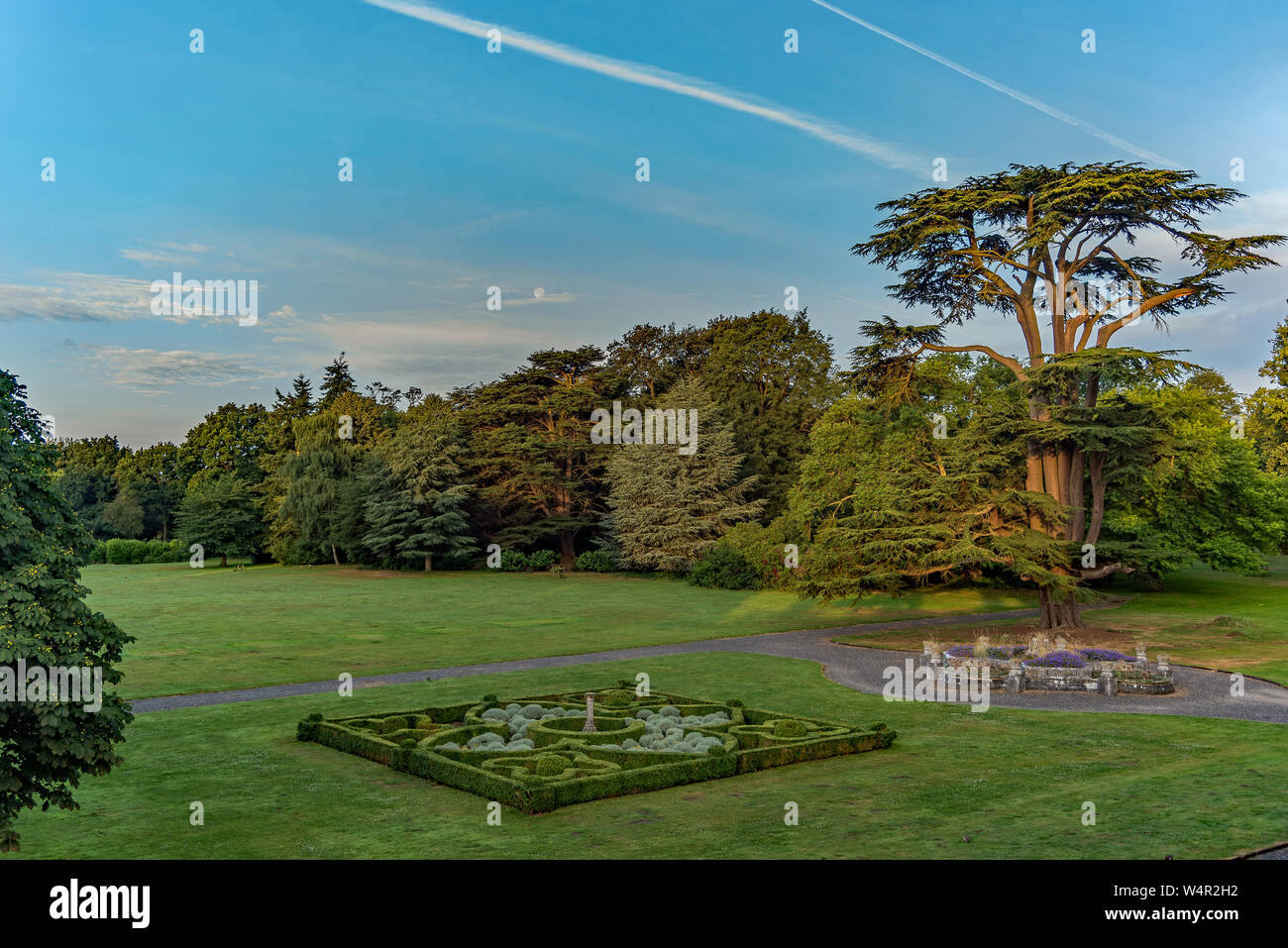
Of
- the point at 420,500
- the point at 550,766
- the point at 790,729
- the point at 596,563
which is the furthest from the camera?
the point at 596,563

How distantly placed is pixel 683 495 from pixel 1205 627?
27898mm

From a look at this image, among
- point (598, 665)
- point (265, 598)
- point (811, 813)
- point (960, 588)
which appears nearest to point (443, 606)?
point (265, 598)

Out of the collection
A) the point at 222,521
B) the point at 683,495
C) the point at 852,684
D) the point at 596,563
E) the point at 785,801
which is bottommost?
the point at 852,684

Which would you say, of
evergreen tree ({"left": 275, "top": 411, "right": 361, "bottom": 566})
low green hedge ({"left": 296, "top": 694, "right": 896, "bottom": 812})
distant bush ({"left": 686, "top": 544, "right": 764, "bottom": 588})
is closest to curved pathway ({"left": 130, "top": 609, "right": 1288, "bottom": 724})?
low green hedge ({"left": 296, "top": 694, "right": 896, "bottom": 812})

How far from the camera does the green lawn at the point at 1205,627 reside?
2392cm

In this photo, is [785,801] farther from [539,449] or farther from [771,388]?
[771,388]

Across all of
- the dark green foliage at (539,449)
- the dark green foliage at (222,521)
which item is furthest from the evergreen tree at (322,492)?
the dark green foliage at (539,449)

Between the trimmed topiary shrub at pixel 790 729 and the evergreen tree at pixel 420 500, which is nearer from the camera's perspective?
the trimmed topiary shrub at pixel 790 729

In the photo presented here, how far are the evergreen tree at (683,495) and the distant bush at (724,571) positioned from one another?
245cm

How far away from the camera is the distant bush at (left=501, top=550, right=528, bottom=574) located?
196ft

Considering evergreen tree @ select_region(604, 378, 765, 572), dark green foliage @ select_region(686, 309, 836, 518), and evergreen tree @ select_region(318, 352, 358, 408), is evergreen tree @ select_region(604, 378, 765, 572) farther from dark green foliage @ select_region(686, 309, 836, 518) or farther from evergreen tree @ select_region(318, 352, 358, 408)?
evergreen tree @ select_region(318, 352, 358, 408)

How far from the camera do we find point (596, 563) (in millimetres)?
59781

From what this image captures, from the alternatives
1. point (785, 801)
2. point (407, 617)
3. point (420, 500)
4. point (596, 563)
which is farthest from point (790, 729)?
point (420, 500)

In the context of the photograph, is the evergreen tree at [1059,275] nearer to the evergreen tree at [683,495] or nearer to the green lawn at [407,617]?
the green lawn at [407,617]
